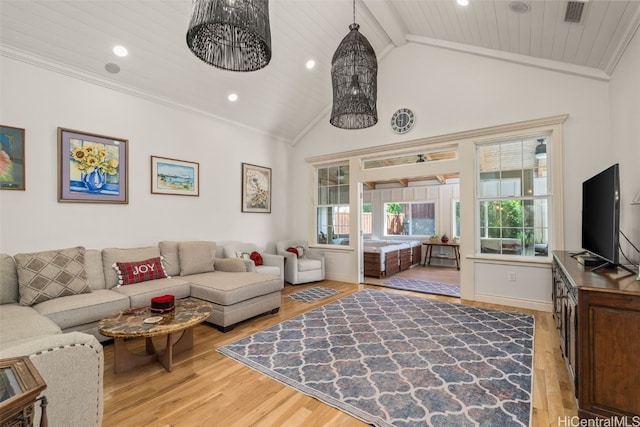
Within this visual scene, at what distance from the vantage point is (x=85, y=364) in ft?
4.13

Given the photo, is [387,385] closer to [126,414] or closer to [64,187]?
[126,414]

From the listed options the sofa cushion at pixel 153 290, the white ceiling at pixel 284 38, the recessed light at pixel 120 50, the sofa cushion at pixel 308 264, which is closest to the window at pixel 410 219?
the sofa cushion at pixel 308 264

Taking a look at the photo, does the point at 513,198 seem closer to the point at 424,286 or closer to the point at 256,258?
the point at 424,286

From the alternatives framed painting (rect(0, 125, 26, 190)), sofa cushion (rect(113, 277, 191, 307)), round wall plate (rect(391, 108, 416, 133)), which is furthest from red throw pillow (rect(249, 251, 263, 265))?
round wall plate (rect(391, 108, 416, 133))

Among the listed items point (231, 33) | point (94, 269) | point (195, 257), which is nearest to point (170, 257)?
point (195, 257)

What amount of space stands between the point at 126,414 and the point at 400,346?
7.30 feet

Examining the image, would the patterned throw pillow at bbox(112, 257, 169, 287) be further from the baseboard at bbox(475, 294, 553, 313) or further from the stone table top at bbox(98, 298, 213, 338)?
the baseboard at bbox(475, 294, 553, 313)

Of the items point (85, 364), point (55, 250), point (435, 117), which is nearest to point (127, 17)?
point (55, 250)

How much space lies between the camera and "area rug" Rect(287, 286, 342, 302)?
4.70 meters

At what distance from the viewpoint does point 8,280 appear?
2863mm

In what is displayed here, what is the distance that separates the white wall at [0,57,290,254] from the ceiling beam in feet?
9.41

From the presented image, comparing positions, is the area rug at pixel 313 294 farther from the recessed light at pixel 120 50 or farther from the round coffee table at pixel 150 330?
the recessed light at pixel 120 50

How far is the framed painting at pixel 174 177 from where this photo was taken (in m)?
4.36

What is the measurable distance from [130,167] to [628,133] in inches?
220
